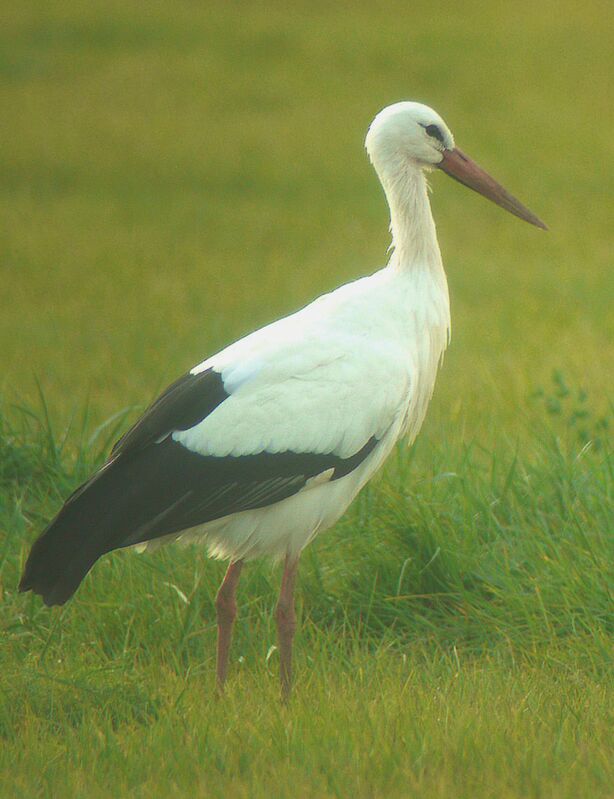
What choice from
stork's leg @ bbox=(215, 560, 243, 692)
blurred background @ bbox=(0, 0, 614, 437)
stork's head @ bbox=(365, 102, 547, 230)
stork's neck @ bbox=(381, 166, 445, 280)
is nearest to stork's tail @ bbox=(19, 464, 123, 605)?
stork's leg @ bbox=(215, 560, 243, 692)

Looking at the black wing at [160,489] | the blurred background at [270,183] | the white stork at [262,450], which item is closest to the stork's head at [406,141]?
the white stork at [262,450]

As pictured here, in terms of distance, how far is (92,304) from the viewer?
8.99 meters

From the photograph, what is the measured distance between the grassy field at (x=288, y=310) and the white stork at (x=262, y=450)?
32cm

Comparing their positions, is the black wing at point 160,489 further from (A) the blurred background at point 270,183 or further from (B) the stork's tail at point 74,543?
(A) the blurred background at point 270,183

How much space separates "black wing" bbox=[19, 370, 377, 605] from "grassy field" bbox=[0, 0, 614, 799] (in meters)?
0.31

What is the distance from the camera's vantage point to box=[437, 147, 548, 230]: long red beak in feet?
14.6

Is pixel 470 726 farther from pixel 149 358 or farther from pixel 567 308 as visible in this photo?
pixel 567 308

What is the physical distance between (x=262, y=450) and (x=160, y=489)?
30 cm

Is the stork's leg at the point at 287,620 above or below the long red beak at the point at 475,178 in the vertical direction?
below

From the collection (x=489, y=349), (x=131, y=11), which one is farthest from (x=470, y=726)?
(x=131, y=11)

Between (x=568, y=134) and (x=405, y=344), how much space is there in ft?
31.0

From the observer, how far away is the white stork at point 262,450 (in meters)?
3.81

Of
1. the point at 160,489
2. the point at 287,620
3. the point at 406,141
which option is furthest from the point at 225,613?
the point at 406,141

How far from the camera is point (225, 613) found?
400 cm
